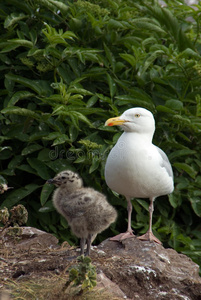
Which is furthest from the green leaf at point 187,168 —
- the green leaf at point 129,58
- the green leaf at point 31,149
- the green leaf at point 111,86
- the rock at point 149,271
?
the green leaf at point 31,149

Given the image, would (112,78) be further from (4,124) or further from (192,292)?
(192,292)

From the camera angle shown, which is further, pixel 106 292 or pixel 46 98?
pixel 46 98

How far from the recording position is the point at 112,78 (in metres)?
6.21

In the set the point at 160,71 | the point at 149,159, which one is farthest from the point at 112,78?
the point at 149,159

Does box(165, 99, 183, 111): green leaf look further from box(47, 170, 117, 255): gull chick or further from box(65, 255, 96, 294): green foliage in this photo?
box(65, 255, 96, 294): green foliage

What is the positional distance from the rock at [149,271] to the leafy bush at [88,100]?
98 cm

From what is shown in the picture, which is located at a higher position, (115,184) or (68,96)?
(68,96)

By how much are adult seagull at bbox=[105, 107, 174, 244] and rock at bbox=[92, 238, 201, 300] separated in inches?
13.3

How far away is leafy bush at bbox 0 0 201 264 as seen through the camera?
18.6 ft

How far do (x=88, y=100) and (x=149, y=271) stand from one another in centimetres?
241

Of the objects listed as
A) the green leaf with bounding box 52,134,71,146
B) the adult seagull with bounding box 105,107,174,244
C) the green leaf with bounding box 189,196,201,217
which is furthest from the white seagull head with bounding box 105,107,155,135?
the green leaf with bounding box 189,196,201,217

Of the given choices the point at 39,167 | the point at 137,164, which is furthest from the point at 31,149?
the point at 137,164

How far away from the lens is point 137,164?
4.96 meters

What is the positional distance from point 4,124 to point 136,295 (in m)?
2.85
